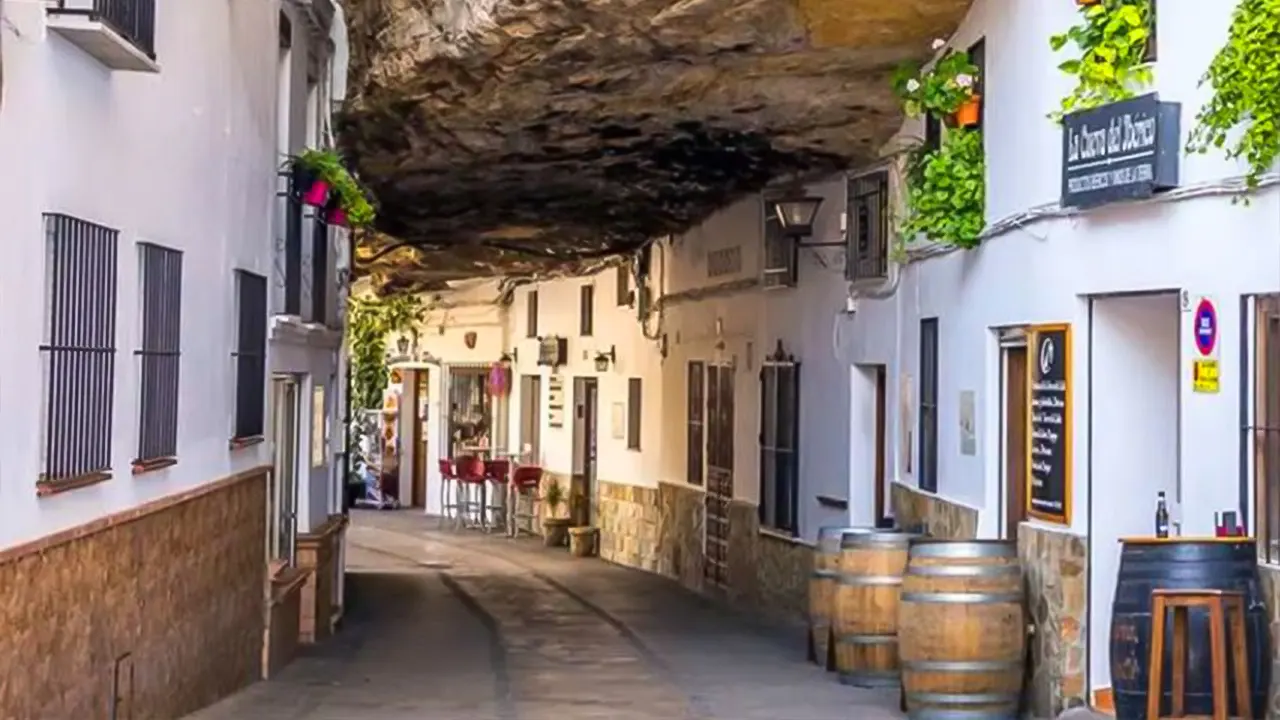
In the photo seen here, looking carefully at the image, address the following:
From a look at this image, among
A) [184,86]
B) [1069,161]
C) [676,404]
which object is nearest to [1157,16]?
[1069,161]

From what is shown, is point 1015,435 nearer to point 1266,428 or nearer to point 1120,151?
point 1120,151

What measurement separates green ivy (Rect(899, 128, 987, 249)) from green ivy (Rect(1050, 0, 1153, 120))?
6.74ft

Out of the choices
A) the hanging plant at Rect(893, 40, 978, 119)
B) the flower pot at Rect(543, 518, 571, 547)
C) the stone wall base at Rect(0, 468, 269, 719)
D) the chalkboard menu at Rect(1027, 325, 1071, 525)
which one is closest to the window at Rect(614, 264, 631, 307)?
the flower pot at Rect(543, 518, 571, 547)

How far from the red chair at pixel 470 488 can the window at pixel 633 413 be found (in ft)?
19.7

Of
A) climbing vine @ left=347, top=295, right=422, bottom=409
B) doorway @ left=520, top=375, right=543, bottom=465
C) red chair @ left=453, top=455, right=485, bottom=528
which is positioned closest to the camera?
climbing vine @ left=347, top=295, right=422, bottom=409

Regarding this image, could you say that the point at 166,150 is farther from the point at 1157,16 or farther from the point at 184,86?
the point at 1157,16

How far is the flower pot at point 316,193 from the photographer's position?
44.3 feet

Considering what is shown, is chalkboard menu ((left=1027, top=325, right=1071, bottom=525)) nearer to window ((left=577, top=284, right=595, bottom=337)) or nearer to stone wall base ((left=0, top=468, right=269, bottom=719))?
stone wall base ((left=0, top=468, right=269, bottom=719))

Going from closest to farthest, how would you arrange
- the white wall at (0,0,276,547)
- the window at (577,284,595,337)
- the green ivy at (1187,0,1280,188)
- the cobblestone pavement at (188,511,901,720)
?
the white wall at (0,0,276,547)
the green ivy at (1187,0,1280,188)
the cobblestone pavement at (188,511,901,720)
the window at (577,284,595,337)

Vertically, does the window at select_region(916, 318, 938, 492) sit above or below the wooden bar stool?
above

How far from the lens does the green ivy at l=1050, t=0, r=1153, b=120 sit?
9102mm

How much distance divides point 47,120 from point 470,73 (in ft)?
19.8

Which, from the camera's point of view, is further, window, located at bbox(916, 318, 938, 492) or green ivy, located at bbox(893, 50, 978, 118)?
window, located at bbox(916, 318, 938, 492)

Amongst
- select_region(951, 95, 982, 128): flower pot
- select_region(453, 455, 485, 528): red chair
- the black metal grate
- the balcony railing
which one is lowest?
select_region(453, 455, 485, 528): red chair
